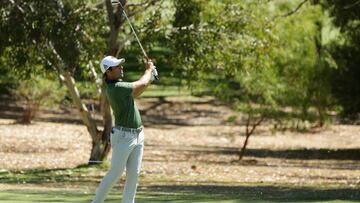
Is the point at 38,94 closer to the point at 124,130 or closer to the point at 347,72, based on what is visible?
Result: the point at 347,72

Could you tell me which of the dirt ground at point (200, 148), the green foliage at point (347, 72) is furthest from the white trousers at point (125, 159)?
the green foliage at point (347, 72)

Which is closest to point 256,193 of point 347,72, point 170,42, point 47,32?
point 47,32

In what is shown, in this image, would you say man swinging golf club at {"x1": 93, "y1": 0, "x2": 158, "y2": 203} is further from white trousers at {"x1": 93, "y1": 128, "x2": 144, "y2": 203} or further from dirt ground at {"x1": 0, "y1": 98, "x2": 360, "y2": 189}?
dirt ground at {"x1": 0, "y1": 98, "x2": 360, "y2": 189}

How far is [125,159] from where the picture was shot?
11.2 metres

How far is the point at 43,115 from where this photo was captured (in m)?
42.8

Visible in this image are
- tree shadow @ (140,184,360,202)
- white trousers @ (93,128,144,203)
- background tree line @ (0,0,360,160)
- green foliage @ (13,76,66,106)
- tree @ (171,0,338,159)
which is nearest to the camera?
white trousers @ (93,128,144,203)

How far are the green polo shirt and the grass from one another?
3.08 meters

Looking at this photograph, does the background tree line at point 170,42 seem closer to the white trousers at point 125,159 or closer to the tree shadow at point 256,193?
the tree shadow at point 256,193

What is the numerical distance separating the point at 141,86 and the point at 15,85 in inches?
1085

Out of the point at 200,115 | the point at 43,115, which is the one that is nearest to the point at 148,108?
the point at 200,115

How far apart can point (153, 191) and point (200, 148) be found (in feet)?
52.7

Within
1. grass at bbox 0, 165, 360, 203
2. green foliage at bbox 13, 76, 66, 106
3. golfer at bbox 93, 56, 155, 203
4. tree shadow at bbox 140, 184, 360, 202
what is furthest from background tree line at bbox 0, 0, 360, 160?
golfer at bbox 93, 56, 155, 203

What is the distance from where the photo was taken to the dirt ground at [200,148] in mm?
25016

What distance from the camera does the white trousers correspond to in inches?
438
